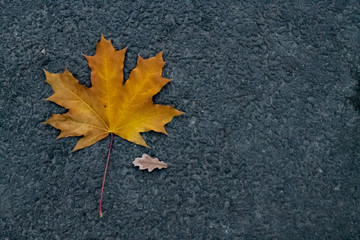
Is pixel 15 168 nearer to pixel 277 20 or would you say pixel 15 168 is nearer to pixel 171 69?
pixel 171 69

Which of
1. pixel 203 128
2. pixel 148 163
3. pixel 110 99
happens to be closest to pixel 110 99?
pixel 110 99

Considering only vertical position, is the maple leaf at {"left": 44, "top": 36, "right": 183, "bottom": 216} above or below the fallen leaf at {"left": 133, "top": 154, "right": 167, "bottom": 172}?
above

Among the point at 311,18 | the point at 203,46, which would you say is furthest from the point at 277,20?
the point at 203,46

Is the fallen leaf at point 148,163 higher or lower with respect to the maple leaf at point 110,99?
lower
